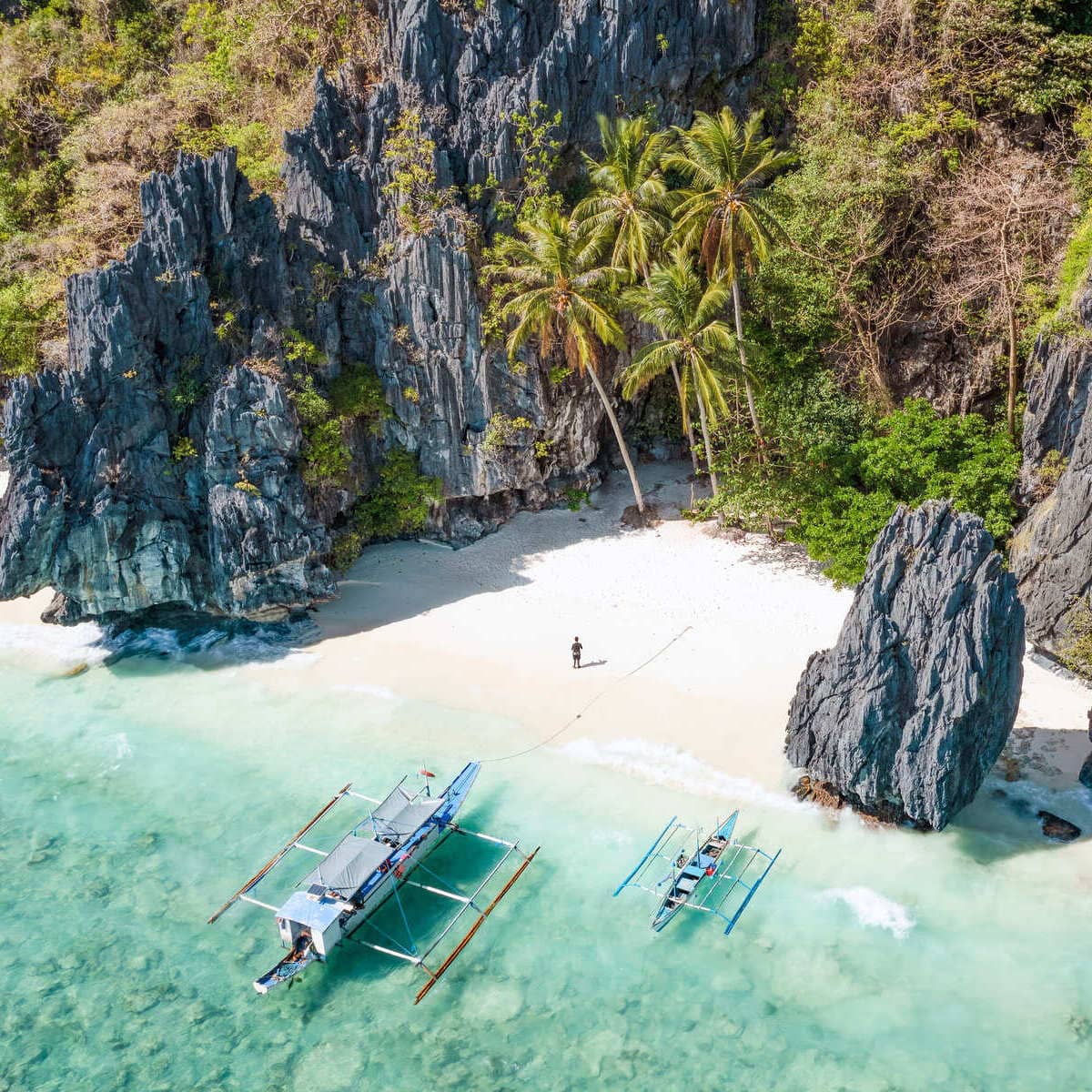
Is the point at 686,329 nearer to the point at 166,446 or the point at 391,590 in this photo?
the point at 391,590

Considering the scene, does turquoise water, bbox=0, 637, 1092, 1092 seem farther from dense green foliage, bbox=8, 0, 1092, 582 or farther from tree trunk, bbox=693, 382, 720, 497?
tree trunk, bbox=693, 382, 720, 497

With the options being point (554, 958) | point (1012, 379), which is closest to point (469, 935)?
point (554, 958)

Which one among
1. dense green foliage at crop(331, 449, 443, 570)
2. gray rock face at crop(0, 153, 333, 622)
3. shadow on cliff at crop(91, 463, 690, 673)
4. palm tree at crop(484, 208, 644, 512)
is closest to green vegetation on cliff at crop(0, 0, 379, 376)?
gray rock face at crop(0, 153, 333, 622)

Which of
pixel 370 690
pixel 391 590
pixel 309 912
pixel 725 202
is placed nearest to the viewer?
pixel 309 912

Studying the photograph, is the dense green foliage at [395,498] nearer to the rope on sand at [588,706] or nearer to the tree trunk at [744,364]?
the rope on sand at [588,706]

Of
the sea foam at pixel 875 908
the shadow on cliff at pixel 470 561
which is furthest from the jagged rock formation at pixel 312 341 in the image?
the sea foam at pixel 875 908
